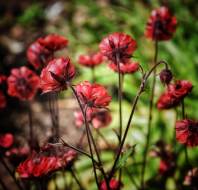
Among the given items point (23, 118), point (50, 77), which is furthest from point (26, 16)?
point (50, 77)

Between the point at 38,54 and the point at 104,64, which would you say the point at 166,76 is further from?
the point at 104,64

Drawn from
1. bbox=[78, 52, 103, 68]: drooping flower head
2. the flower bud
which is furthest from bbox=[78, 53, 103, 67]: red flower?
the flower bud

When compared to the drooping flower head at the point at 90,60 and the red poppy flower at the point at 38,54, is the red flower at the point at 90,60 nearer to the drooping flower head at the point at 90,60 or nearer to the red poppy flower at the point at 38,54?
the drooping flower head at the point at 90,60

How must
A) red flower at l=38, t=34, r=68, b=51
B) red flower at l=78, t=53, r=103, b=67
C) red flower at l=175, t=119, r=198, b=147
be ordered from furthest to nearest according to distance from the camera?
red flower at l=78, t=53, r=103, b=67
red flower at l=38, t=34, r=68, b=51
red flower at l=175, t=119, r=198, b=147

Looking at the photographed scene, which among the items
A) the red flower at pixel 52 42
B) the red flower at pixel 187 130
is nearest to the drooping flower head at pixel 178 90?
the red flower at pixel 187 130

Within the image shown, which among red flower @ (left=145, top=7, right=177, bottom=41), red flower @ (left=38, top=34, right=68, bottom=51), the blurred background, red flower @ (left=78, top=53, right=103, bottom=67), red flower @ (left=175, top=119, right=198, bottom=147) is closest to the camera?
red flower @ (left=175, top=119, right=198, bottom=147)

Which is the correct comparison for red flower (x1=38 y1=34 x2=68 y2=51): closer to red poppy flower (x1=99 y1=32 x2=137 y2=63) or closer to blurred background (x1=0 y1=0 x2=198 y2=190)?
red poppy flower (x1=99 y1=32 x2=137 y2=63)

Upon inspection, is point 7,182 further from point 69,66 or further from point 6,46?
point 6,46
